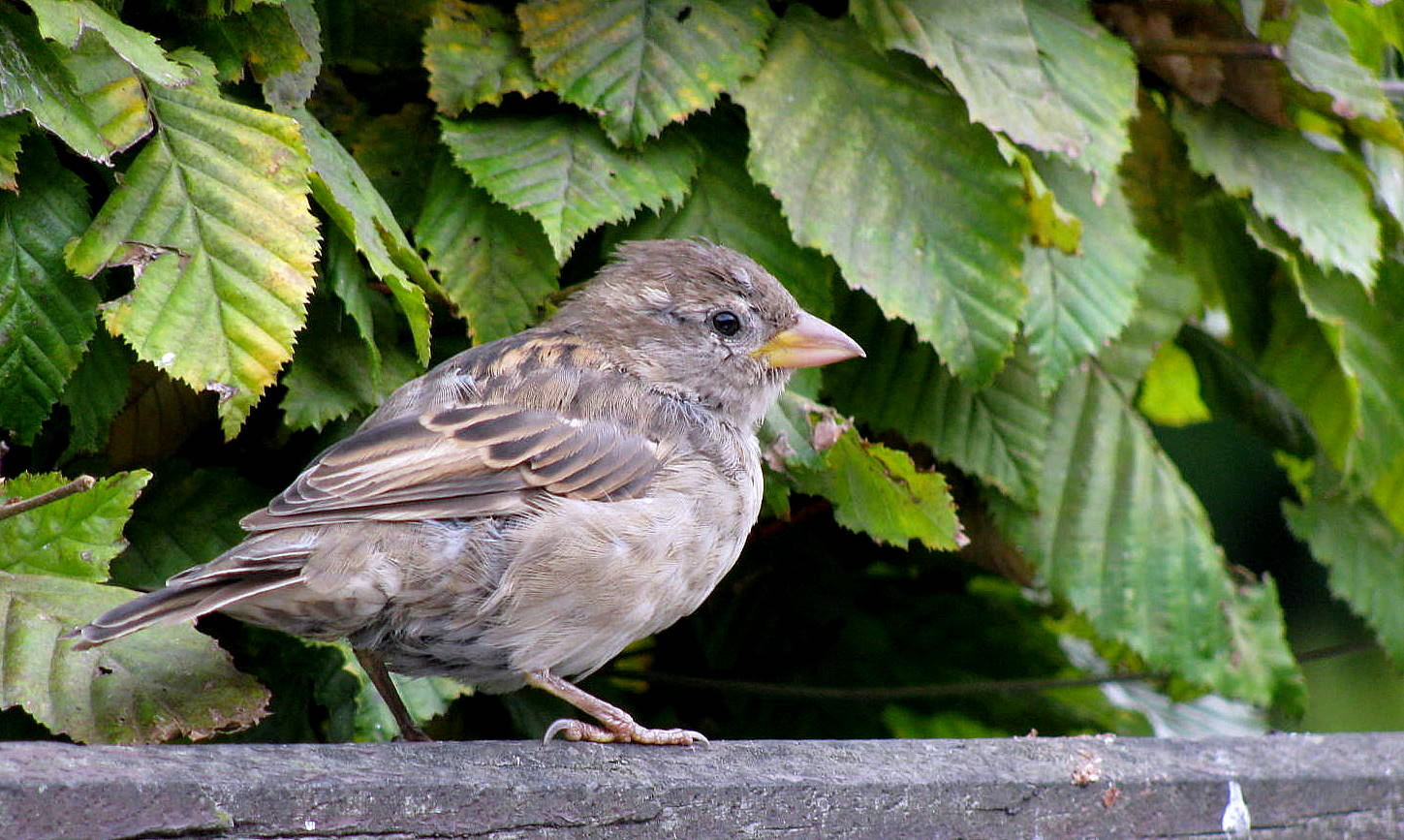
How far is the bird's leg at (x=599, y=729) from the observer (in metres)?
2.31

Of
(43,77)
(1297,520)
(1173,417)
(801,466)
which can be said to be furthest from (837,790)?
(1173,417)

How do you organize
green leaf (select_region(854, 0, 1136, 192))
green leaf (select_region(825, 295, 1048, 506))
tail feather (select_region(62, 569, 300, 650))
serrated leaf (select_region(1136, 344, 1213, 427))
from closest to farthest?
tail feather (select_region(62, 569, 300, 650)) → green leaf (select_region(854, 0, 1136, 192)) → green leaf (select_region(825, 295, 1048, 506)) → serrated leaf (select_region(1136, 344, 1213, 427))

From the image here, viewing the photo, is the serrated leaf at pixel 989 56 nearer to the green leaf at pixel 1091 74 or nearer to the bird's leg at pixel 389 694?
the green leaf at pixel 1091 74

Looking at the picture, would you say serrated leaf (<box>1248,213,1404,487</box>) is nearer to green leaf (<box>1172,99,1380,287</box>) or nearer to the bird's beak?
green leaf (<box>1172,99,1380,287</box>)

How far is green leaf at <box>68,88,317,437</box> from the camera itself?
204cm

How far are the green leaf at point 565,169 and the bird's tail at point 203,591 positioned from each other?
661mm

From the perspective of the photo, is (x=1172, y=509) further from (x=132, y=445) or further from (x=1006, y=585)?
(x=132, y=445)

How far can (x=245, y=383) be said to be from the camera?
6.72 feet

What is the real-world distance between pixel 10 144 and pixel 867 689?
2.16 m

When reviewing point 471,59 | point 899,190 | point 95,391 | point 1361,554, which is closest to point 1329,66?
point 899,190

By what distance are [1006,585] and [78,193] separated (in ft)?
8.16

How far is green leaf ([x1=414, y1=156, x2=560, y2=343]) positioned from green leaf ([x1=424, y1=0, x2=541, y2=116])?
132 mm

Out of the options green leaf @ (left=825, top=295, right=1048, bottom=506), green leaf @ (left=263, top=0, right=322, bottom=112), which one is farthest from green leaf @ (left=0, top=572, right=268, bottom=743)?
green leaf @ (left=825, top=295, right=1048, bottom=506)

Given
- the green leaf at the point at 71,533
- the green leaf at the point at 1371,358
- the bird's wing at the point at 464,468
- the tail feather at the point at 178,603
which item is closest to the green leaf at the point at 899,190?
the bird's wing at the point at 464,468
